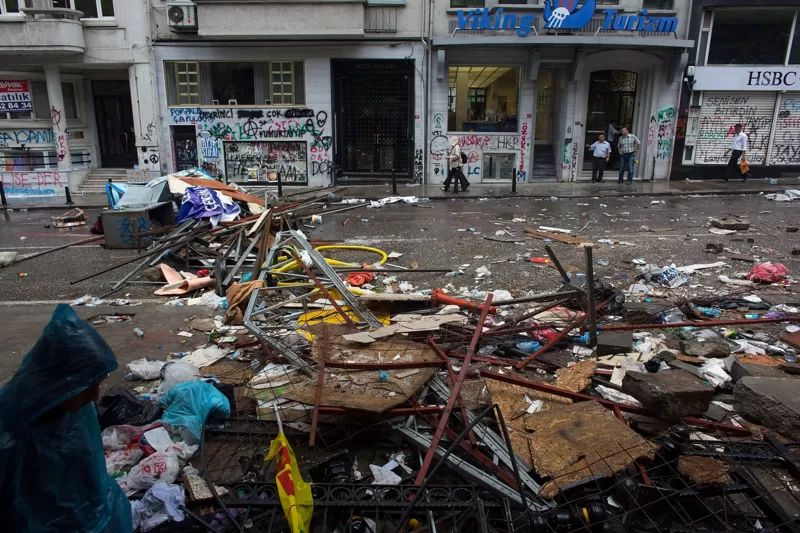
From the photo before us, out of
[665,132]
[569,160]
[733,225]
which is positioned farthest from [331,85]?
[733,225]

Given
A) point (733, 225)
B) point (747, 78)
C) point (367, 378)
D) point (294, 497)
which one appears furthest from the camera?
point (747, 78)

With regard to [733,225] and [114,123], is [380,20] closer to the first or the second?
[114,123]

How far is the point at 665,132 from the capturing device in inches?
792

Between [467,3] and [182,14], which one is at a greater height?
[467,3]

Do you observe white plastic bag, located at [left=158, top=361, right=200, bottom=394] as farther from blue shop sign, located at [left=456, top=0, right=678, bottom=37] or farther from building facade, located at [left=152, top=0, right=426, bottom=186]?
blue shop sign, located at [left=456, top=0, right=678, bottom=37]

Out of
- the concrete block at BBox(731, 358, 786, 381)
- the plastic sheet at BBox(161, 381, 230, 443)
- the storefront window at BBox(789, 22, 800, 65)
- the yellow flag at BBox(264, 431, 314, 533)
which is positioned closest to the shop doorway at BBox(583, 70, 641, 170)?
the storefront window at BBox(789, 22, 800, 65)

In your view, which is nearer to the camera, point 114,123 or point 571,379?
point 571,379

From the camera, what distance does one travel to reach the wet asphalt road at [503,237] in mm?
8188

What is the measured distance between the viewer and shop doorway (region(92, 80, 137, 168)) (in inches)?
818

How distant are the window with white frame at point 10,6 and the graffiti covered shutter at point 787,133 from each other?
26574 mm

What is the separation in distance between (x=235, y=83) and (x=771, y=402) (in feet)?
64.5

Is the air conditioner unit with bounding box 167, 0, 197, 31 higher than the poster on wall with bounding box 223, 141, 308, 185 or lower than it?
higher

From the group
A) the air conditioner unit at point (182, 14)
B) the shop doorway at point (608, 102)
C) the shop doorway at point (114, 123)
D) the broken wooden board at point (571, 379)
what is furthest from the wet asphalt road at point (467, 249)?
the air conditioner unit at point (182, 14)

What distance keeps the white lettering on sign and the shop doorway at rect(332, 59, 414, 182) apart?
10.3 metres
